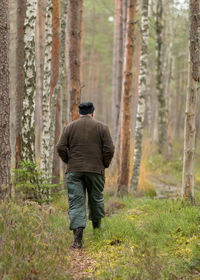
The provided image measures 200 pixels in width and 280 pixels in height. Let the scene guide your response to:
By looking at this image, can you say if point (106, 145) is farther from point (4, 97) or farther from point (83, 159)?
point (4, 97)

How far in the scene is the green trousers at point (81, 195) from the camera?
554 centimetres

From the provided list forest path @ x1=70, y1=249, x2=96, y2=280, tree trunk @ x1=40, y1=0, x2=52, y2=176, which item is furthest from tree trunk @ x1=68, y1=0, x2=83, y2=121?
forest path @ x1=70, y1=249, x2=96, y2=280

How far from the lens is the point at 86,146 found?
5.62 meters

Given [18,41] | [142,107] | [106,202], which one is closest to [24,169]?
[106,202]

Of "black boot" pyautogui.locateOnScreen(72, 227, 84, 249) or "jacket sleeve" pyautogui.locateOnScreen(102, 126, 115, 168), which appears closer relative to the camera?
"black boot" pyautogui.locateOnScreen(72, 227, 84, 249)

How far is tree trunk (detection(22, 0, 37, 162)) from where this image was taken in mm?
7777

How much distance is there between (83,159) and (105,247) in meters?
1.39

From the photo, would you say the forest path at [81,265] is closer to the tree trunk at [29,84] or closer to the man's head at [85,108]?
the man's head at [85,108]

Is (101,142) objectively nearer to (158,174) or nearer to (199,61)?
(199,61)

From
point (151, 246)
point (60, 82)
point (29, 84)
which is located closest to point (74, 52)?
point (60, 82)

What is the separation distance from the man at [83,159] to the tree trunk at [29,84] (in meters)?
2.32

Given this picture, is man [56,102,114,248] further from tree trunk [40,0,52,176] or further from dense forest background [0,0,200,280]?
tree trunk [40,0,52,176]

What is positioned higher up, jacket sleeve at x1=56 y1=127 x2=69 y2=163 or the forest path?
jacket sleeve at x1=56 y1=127 x2=69 y2=163

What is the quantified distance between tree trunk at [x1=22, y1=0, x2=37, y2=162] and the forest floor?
1.88 meters
